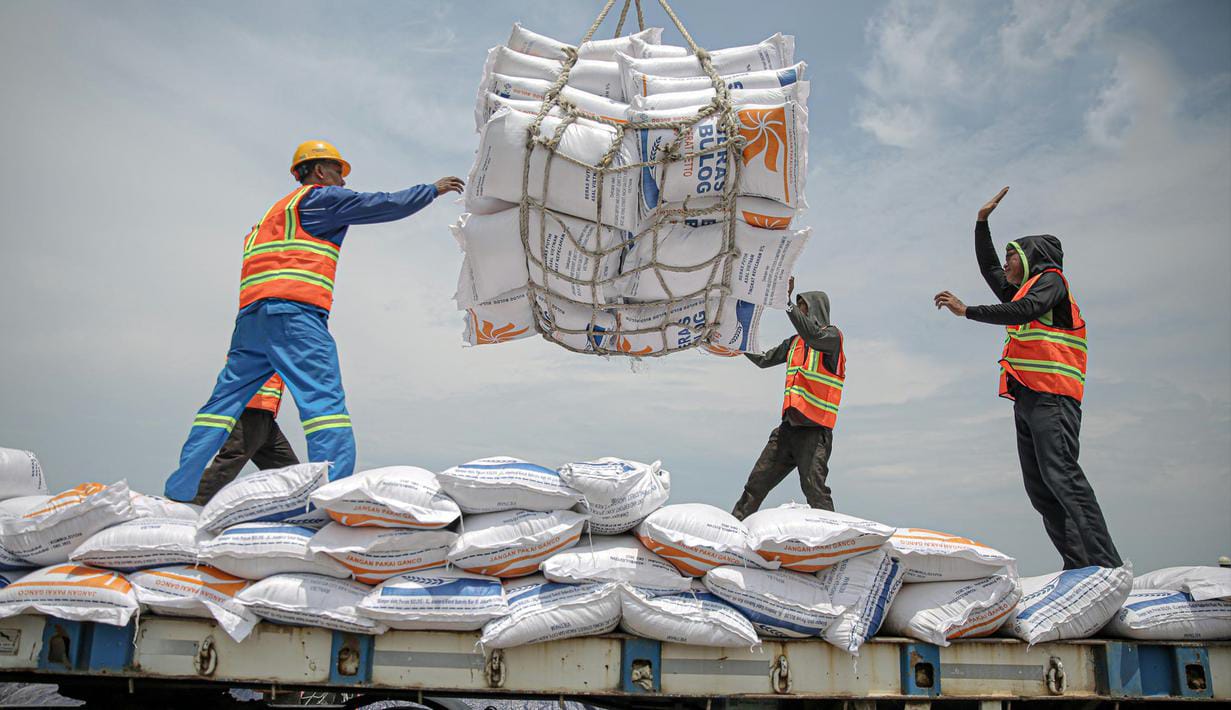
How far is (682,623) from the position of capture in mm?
2867

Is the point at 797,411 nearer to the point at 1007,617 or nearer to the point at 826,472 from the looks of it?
the point at 826,472

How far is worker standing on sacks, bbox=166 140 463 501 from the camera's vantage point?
3.81m

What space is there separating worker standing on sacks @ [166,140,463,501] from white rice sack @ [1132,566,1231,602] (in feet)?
11.3

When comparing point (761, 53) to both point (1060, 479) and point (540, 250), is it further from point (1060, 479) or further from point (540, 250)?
point (1060, 479)

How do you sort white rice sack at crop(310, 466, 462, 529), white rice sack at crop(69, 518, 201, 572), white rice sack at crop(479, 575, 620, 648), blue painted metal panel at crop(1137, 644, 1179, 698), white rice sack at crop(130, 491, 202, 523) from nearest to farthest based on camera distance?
white rice sack at crop(479, 575, 620, 648) < white rice sack at crop(310, 466, 462, 529) < white rice sack at crop(69, 518, 201, 572) < blue painted metal panel at crop(1137, 644, 1179, 698) < white rice sack at crop(130, 491, 202, 523)

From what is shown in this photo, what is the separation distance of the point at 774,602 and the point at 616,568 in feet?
1.83

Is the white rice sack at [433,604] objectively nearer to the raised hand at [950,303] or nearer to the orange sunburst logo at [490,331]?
the orange sunburst logo at [490,331]

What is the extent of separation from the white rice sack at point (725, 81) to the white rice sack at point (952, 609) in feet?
7.17

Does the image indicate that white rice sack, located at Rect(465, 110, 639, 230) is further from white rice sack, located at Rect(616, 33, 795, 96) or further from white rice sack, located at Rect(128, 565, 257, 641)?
white rice sack, located at Rect(128, 565, 257, 641)

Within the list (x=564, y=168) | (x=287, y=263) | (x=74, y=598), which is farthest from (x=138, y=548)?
(x=564, y=168)

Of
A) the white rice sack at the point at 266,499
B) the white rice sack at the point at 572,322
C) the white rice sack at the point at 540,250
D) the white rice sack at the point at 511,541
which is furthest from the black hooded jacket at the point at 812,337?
the white rice sack at the point at 266,499

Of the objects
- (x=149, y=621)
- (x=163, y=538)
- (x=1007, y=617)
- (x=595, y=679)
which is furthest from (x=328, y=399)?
(x=1007, y=617)

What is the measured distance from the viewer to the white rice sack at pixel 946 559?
3.09 meters

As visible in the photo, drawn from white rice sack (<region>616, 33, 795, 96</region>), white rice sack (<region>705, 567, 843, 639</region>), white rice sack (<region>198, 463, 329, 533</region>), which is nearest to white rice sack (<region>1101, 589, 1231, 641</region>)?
white rice sack (<region>705, 567, 843, 639</region>)
